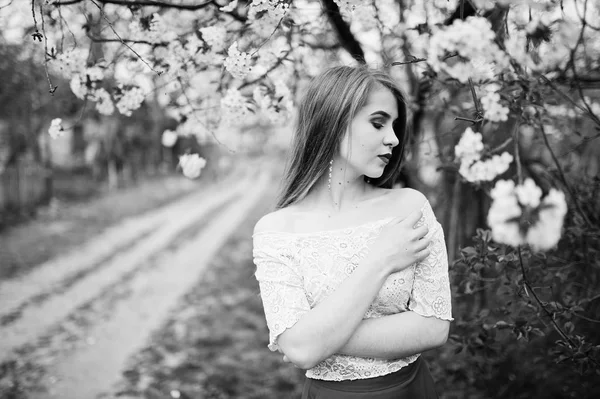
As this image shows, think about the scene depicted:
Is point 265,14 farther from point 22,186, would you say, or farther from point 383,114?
point 22,186

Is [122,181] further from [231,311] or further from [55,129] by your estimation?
[55,129]

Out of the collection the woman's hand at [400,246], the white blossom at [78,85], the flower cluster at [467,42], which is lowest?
the woman's hand at [400,246]

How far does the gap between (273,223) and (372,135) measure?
0.46 m

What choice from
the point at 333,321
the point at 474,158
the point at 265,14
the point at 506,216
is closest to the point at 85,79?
the point at 265,14

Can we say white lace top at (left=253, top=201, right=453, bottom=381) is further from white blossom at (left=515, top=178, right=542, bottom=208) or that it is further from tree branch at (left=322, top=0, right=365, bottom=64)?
tree branch at (left=322, top=0, right=365, bottom=64)

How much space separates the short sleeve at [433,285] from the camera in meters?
1.48

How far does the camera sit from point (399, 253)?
4.58 feet

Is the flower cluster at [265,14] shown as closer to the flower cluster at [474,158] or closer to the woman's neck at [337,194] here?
the woman's neck at [337,194]

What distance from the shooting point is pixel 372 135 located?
1572mm

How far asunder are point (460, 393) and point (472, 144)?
8.99 feet

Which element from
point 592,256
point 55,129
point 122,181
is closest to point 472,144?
point 592,256

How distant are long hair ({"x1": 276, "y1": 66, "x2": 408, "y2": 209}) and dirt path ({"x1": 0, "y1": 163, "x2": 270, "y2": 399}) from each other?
303 centimetres

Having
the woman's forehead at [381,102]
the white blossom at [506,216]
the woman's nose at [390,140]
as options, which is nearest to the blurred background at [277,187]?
the white blossom at [506,216]

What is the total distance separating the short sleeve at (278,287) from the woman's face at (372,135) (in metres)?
0.41
